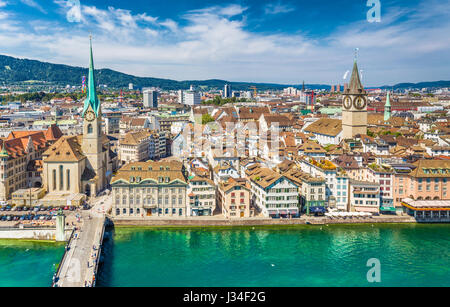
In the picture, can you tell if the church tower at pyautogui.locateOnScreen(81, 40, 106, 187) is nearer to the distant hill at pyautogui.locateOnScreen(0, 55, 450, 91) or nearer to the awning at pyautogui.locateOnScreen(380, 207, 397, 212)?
the awning at pyautogui.locateOnScreen(380, 207, 397, 212)

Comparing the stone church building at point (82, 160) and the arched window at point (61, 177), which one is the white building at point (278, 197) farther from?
the arched window at point (61, 177)

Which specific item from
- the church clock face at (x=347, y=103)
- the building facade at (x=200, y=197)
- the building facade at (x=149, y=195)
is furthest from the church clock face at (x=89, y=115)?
the church clock face at (x=347, y=103)

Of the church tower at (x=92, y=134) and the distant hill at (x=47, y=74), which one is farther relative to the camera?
the distant hill at (x=47, y=74)

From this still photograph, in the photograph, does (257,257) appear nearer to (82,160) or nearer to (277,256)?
(277,256)

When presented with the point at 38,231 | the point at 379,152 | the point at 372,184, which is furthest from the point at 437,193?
the point at 38,231

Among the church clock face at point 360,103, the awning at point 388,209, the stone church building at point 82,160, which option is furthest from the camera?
the church clock face at point 360,103

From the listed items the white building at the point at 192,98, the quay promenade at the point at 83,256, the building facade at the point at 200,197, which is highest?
the white building at the point at 192,98
